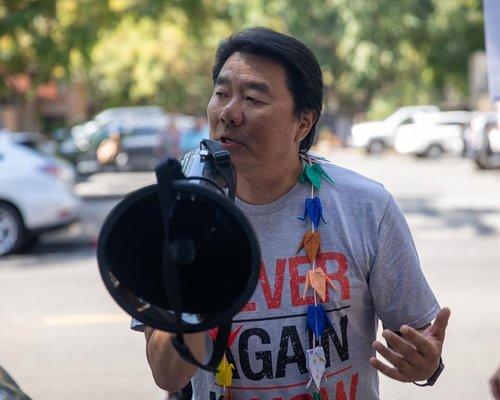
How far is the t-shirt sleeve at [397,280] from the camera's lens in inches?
94.6

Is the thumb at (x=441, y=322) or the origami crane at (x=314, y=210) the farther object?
the origami crane at (x=314, y=210)

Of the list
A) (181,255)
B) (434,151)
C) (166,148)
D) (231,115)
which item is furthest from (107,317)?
(434,151)

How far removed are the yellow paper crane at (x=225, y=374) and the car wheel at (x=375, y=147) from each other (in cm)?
3821

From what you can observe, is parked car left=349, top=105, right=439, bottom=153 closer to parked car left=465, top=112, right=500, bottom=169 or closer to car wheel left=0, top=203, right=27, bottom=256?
parked car left=465, top=112, right=500, bottom=169

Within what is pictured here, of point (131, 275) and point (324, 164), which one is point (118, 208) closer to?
point (131, 275)

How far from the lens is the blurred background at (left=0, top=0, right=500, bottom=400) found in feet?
24.3

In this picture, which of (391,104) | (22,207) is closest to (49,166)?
(22,207)

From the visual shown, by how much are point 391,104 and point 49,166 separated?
3788 cm

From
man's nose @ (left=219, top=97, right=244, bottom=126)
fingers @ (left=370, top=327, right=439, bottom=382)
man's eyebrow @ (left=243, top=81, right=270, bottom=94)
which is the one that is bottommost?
fingers @ (left=370, top=327, right=439, bottom=382)

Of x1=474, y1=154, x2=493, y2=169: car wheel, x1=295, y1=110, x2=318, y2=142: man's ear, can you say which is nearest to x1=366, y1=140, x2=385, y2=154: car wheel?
x1=474, y1=154, x2=493, y2=169: car wheel

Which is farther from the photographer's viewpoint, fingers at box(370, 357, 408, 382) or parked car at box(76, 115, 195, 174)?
parked car at box(76, 115, 195, 174)

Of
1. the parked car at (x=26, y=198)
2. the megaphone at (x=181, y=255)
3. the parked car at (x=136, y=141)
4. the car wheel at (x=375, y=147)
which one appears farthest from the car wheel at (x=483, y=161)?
the megaphone at (x=181, y=255)

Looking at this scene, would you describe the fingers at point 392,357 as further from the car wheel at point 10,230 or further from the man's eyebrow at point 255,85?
the car wheel at point 10,230

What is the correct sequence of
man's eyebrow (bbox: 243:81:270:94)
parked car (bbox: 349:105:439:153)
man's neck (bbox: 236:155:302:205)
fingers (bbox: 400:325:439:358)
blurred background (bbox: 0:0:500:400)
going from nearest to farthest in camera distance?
fingers (bbox: 400:325:439:358) < man's eyebrow (bbox: 243:81:270:94) < man's neck (bbox: 236:155:302:205) < blurred background (bbox: 0:0:500:400) < parked car (bbox: 349:105:439:153)
